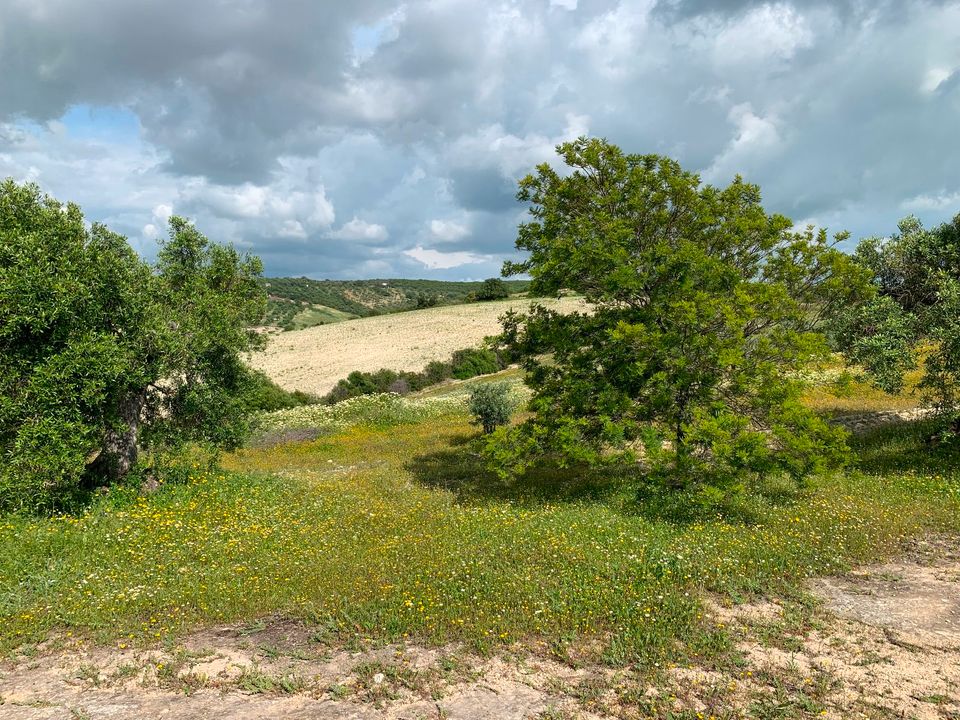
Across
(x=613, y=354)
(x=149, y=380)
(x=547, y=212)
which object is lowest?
(x=149, y=380)

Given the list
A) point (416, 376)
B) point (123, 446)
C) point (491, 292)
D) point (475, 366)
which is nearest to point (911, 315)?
point (123, 446)

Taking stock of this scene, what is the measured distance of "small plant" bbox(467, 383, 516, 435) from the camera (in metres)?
31.0

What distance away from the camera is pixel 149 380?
617 inches

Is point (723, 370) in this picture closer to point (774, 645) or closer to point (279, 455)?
point (774, 645)

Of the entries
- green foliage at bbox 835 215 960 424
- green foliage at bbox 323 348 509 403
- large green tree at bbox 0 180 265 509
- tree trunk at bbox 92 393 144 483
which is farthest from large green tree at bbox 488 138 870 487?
green foliage at bbox 323 348 509 403

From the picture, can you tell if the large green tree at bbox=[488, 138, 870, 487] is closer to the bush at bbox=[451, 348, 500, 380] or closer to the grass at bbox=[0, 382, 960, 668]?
the grass at bbox=[0, 382, 960, 668]

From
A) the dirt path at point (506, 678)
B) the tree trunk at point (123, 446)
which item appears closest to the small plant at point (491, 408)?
the tree trunk at point (123, 446)

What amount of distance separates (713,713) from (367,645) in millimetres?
4739

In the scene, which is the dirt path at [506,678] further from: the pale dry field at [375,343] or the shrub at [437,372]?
the shrub at [437,372]

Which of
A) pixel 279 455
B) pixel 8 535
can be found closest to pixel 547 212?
pixel 8 535

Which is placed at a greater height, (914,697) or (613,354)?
(613,354)

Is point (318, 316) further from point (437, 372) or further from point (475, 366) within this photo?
point (475, 366)

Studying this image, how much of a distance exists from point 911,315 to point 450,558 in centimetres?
1634

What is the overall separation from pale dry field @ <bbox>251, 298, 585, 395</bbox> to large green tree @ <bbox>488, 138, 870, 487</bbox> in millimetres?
48318
